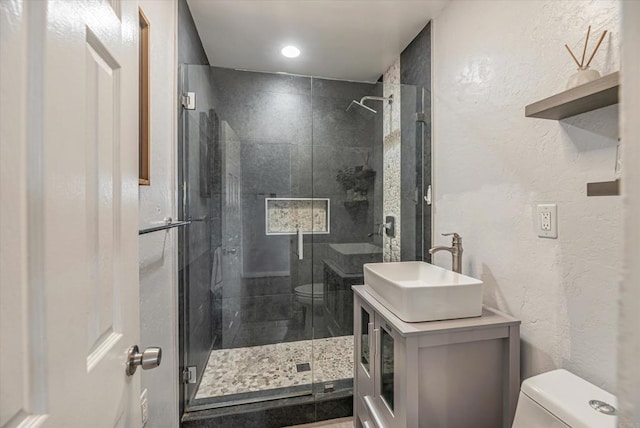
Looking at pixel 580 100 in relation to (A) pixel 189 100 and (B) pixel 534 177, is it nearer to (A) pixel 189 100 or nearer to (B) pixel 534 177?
(B) pixel 534 177

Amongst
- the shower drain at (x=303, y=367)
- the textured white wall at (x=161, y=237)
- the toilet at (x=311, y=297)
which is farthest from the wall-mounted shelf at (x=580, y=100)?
the shower drain at (x=303, y=367)

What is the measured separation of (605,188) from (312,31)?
1888 mm

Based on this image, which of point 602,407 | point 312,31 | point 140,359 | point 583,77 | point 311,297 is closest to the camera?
point 140,359

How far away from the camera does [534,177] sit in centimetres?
118

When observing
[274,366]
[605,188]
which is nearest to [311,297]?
[274,366]

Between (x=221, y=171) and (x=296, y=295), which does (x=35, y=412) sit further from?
(x=296, y=295)

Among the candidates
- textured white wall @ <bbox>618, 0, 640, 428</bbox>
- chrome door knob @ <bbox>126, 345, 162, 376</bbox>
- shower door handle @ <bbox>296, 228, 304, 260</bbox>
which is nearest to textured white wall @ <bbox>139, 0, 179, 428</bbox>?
chrome door knob @ <bbox>126, 345, 162, 376</bbox>

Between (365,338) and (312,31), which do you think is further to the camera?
(312,31)

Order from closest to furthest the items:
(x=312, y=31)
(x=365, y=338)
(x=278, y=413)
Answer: (x=365, y=338)
(x=278, y=413)
(x=312, y=31)

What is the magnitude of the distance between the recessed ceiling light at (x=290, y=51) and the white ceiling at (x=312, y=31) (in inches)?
1.5

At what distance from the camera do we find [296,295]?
235 cm

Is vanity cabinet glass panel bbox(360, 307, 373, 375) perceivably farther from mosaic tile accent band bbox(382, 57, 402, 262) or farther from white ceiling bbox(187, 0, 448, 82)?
white ceiling bbox(187, 0, 448, 82)

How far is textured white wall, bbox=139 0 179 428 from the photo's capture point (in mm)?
1228

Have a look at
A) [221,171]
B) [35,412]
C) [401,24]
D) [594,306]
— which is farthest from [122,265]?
[401,24]
